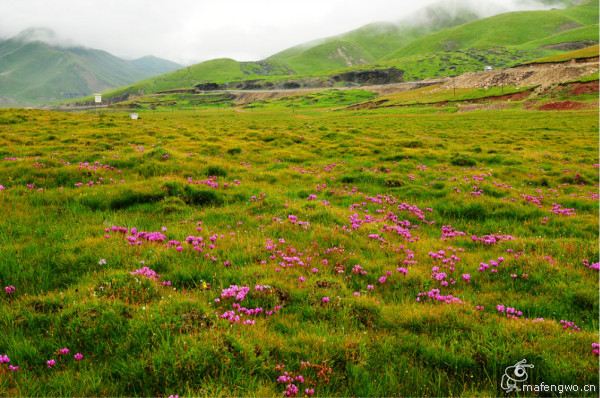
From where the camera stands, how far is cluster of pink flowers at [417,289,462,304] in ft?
22.6

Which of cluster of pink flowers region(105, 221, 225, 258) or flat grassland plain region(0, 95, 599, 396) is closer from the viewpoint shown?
flat grassland plain region(0, 95, 599, 396)

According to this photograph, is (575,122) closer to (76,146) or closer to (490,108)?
(490,108)

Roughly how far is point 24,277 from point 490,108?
9820 cm

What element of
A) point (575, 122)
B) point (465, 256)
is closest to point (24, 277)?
point (465, 256)

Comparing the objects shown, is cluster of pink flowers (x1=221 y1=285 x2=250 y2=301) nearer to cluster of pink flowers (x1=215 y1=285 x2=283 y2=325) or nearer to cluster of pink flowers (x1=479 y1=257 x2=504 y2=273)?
cluster of pink flowers (x1=215 y1=285 x2=283 y2=325)

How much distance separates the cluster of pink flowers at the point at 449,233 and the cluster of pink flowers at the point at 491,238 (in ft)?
1.80

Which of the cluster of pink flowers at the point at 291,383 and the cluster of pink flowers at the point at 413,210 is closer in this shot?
the cluster of pink flowers at the point at 291,383

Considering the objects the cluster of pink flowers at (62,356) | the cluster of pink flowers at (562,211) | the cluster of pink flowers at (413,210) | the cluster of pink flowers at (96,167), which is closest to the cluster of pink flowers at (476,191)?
the cluster of pink flowers at (562,211)

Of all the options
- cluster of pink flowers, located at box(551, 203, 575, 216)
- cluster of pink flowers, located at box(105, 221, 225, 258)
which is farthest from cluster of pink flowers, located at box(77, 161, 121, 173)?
cluster of pink flowers, located at box(551, 203, 575, 216)

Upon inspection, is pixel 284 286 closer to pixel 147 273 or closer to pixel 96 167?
pixel 147 273

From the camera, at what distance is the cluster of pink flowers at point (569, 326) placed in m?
5.93

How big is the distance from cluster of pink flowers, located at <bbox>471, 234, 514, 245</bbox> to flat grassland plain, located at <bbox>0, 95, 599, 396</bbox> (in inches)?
1.8

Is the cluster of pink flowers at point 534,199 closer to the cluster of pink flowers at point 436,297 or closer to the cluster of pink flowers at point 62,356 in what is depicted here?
the cluster of pink flowers at point 436,297

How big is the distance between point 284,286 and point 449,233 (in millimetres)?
6953
